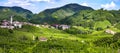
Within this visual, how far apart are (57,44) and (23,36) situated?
45335 millimetres

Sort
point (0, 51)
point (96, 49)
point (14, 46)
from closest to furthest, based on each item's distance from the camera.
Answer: point (0, 51) < point (96, 49) < point (14, 46)

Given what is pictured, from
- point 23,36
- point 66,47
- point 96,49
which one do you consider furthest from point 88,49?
point 23,36

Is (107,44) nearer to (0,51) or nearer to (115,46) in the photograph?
(115,46)

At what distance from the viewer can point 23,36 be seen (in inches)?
6757

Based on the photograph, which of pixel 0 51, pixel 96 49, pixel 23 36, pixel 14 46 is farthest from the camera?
pixel 23 36

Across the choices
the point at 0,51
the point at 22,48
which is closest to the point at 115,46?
the point at 22,48

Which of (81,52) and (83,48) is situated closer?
(81,52)

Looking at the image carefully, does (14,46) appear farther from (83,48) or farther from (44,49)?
(83,48)

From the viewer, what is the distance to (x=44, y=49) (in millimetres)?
118625

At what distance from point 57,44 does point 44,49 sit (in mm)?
13718

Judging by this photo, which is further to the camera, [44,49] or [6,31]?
[6,31]

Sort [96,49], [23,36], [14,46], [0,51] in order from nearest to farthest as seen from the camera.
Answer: [0,51] < [96,49] < [14,46] < [23,36]

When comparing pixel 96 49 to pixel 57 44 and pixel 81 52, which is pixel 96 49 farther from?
pixel 57 44

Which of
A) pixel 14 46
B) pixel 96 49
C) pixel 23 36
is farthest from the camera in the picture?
pixel 23 36
